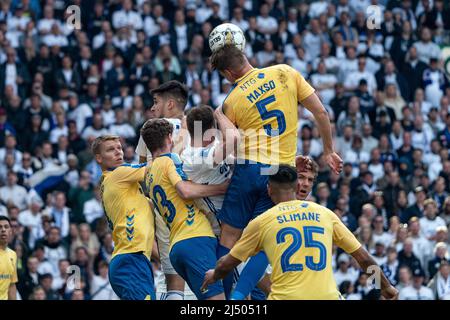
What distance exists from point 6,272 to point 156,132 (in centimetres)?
401

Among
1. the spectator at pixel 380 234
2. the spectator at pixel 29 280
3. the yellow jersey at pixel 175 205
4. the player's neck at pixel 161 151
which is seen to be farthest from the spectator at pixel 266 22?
the yellow jersey at pixel 175 205

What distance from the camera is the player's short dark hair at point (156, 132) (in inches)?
539

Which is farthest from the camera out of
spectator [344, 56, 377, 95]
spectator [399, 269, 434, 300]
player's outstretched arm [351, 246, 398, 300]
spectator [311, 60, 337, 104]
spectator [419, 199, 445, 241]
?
spectator [344, 56, 377, 95]

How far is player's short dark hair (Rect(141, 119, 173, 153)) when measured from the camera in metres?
13.7

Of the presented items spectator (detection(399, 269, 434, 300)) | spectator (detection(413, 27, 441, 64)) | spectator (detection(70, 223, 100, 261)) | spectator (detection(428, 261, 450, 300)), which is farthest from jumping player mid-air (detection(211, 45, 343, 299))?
spectator (detection(413, 27, 441, 64))

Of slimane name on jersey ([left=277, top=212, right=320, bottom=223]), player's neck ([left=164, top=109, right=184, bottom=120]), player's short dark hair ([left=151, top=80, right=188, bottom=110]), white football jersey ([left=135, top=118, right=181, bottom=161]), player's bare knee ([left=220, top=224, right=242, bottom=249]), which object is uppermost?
player's short dark hair ([left=151, top=80, right=188, bottom=110])

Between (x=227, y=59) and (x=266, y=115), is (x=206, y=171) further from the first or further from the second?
(x=227, y=59)

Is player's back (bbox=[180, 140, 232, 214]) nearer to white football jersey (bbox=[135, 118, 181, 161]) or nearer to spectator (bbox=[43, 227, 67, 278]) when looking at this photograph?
white football jersey (bbox=[135, 118, 181, 161])

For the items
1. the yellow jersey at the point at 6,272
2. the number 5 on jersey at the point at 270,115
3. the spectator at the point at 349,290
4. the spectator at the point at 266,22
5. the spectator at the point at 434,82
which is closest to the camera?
the number 5 on jersey at the point at 270,115

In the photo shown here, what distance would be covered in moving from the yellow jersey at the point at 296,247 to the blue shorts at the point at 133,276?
9.38 ft

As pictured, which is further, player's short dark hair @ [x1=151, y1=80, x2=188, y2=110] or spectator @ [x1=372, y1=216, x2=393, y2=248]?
spectator @ [x1=372, y1=216, x2=393, y2=248]

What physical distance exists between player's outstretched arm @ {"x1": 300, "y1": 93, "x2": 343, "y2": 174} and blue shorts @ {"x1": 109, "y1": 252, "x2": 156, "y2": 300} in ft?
8.39

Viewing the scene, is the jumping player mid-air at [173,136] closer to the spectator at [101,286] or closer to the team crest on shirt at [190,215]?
the team crest on shirt at [190,215]

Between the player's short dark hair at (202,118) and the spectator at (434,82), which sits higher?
the spectator at (434,82)
